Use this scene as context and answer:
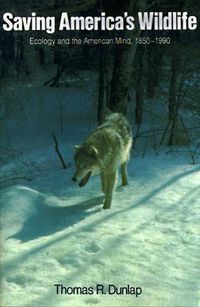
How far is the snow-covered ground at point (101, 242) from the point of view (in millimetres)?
3764

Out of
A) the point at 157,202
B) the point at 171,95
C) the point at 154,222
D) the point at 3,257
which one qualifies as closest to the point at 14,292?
the point at 3,257

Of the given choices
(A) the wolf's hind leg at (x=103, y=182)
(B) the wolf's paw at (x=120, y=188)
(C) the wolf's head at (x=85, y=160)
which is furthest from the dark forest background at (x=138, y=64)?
(C) the wolf's head at (x=85, y=160)

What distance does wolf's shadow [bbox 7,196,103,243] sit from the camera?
16.0ft

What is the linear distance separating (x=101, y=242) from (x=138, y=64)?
9.95 metres

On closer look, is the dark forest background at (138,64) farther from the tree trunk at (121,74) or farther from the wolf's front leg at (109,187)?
the wolf's front leg at (109,187)

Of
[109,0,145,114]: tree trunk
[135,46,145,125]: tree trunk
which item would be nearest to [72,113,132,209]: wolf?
[109,0,145,114]: tree trunk

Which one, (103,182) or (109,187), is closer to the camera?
(109,187)

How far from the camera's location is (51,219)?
538 cm

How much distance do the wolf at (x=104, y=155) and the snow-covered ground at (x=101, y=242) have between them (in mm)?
301

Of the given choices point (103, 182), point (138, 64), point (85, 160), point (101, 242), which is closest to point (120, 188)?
point (103, 182)

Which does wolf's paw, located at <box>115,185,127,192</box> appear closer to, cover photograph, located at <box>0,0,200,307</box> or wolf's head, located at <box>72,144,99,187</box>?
cover photograph, located at <box>0,0,200,307</box>

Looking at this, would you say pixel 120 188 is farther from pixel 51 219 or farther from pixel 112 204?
pixel 51 219

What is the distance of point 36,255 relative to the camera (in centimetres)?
430

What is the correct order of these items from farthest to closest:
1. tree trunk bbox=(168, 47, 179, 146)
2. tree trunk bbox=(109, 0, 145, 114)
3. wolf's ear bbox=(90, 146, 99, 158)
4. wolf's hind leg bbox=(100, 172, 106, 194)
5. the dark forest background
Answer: tree trunk bbox=(168, 47, 179, 146)
the dark forest background
tree trunk bbox=(109, 0, 145, 114)
wolf's hind leg bbox=(100, 172, 106, 194)
wolf's ear bbox=(90, 146, 99, 158)
